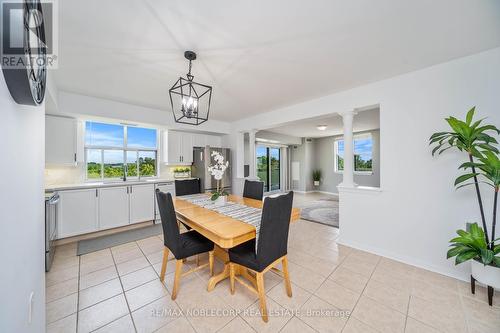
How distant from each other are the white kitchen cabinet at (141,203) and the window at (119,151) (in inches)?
23.2

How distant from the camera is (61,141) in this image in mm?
3188

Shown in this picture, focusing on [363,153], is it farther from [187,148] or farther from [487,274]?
[187,148]

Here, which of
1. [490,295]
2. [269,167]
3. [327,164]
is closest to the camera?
[490,295]

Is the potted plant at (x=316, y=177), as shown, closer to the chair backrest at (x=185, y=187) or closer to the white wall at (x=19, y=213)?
the chair backrest at (x=185, y=187)

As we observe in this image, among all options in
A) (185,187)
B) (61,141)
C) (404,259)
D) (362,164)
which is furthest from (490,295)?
(61,141)

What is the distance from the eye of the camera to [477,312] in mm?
1617

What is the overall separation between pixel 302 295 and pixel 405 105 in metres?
2.71

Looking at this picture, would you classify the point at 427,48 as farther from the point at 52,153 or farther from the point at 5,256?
the point at 52,153

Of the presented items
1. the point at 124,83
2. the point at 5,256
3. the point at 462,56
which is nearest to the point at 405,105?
the point at 462,56

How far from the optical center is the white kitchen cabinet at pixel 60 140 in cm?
308

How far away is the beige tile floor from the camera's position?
59.3 inches

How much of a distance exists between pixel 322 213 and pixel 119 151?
16.5 ft

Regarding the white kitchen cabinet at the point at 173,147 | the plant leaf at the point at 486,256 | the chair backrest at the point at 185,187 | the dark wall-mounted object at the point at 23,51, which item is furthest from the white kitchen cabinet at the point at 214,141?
the plant leaf at the point at 486,256

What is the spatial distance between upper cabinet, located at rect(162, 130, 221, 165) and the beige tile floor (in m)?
2.44
